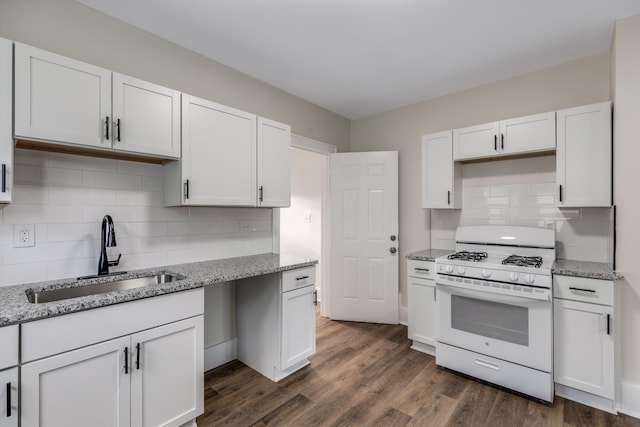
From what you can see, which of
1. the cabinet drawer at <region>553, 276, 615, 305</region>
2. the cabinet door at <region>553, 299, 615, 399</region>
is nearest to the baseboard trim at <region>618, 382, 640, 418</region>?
→ the cabinet door at <region>553, 299, 615, 399</region>

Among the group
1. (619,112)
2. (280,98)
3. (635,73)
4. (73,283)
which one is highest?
(280,98)

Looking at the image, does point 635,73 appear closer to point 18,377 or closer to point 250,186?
point 250,186

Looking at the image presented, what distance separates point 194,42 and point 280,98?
1.03 m

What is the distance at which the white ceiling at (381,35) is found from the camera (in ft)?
6.56

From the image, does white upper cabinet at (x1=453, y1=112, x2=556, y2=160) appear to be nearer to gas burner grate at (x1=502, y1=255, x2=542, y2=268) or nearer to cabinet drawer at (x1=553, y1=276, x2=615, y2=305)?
gas burner grate at (x1=502, y1=255, x2=542, y2=268)

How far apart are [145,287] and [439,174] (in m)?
2.74

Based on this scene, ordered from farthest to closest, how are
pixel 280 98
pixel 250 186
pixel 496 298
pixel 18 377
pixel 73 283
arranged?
1. pixel 280 98
2. pixel 250 186
3. pixel 496 298
4. pixel 73 283
5. pixel 18 377

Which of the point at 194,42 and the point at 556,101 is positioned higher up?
the point at 194,42

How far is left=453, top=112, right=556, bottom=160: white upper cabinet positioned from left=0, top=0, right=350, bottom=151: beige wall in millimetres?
1782

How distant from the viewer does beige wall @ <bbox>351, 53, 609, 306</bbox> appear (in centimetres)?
263

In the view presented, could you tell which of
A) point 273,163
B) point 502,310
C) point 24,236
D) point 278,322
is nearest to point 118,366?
point 24,236

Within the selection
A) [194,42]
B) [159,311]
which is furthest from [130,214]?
[194,42]

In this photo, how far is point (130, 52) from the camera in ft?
7.16

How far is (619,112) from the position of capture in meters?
2.17
